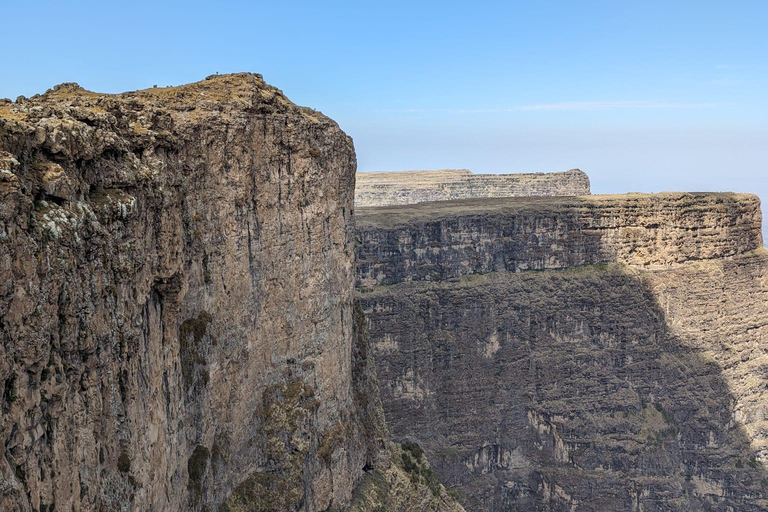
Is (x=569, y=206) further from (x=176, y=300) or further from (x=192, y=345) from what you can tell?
(x=176, y=300)

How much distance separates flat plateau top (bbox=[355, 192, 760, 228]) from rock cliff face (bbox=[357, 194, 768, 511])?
271mm

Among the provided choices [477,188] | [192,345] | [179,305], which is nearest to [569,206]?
[192,345]

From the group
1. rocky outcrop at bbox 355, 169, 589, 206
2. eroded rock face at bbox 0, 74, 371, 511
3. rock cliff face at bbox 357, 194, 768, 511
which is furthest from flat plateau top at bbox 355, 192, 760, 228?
rocky outcrop at bbox 355, 169, 589, 206

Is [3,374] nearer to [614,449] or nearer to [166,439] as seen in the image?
[166,439]

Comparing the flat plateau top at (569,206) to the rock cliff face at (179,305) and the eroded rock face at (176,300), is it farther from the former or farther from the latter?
the eroded rock face at (176,300)

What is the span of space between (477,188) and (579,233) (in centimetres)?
8636

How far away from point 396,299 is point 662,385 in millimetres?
32737

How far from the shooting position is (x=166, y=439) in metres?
28.4

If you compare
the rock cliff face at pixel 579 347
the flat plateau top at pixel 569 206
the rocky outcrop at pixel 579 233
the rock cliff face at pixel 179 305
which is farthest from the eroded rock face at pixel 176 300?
the flat plateau top at pixel 569 206

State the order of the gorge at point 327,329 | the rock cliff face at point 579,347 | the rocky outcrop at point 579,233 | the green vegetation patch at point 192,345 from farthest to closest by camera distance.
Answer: the rocky outcrop at point 579,233 < the rock cliff face at point 579,347 < the green vegetation patch at point 192,345 < the gorge at point 327,329

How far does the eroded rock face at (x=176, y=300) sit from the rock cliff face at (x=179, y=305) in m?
0.08

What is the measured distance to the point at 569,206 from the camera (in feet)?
349

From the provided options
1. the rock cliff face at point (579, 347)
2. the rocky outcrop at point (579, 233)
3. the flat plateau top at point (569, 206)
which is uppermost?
the flat plateau top at point (569, 206)

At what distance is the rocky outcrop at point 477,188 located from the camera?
185 m
